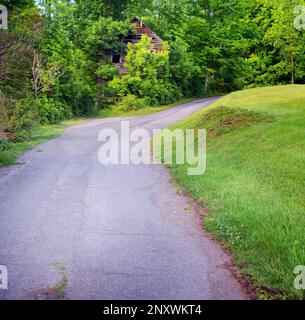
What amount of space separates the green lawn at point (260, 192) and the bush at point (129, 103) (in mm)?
20961

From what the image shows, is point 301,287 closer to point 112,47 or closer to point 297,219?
point 297,219

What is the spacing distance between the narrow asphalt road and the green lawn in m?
0.42

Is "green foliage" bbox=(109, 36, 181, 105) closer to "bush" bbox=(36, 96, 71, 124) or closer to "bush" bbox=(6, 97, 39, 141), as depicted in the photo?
"bush" bbox=(36, 96, 71, 124)

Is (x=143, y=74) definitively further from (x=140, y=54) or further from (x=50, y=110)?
(x=50, y=110)

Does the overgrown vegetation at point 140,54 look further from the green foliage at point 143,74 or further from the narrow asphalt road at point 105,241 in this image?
the narrow asphalt road at point 105,241

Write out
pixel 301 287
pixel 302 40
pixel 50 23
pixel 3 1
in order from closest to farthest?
1. pixel 301 287
2. pixel 3 1
3. pixel 50 23
4. pixel 302 40

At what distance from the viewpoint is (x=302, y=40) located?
4097cm

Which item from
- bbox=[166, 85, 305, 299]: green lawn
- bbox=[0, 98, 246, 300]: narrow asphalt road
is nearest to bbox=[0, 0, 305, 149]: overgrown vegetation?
bbox=[0, 98, 246, 300]: narrow asphalt road

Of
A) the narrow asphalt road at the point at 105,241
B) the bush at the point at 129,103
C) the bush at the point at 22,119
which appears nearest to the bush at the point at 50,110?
the bush at the point at 22,119

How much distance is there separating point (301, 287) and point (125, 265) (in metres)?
2.49

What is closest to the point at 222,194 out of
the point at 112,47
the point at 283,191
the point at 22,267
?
the point at 283,191

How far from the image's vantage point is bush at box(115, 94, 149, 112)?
128ft

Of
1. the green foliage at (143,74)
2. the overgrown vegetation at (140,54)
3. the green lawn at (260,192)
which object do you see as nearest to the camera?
the green lawn at (260,192)

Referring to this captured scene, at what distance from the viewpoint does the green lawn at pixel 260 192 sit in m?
5.95
